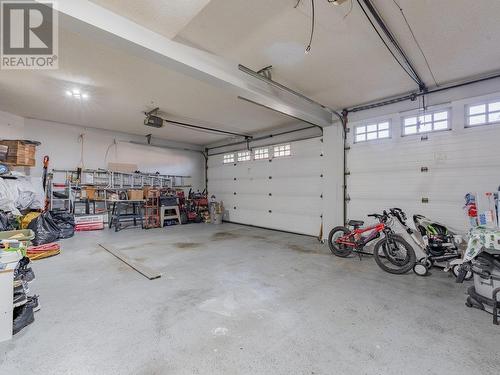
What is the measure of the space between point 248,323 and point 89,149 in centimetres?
696

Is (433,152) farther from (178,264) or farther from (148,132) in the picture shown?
(148,132)

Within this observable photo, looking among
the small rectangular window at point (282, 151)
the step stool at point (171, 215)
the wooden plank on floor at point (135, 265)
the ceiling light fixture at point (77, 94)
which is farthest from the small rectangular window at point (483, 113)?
the step stool at point (171, 215)

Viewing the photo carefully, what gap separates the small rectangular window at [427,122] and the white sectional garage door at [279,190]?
1821 mm

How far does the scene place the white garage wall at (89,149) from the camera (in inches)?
222

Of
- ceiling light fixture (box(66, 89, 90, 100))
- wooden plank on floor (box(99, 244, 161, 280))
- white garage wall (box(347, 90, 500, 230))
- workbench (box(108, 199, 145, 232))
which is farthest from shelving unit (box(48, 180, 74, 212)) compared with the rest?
white garage wall (box(347, 90, 500, 230))

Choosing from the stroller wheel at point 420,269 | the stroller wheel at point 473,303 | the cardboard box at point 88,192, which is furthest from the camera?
the cardboard box at point 88,192

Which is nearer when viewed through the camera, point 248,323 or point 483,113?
point 248,323

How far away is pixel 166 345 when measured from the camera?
1735 mm

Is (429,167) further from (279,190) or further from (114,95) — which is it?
(114,95)

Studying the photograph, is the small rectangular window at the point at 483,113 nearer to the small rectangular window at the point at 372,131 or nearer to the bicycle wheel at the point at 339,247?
the small rectangular window at the point at 372,131

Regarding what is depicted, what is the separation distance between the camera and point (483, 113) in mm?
3396
